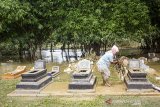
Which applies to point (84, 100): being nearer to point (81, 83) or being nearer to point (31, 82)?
point (81, 83)

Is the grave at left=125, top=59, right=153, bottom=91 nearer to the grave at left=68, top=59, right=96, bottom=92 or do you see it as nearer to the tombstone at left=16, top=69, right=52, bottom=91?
the grave at left=68, top=59, right=96, bottom=92

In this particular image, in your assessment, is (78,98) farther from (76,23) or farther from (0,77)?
(76,23)

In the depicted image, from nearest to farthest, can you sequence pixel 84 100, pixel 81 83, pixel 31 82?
pixel 84 100
pixel 81 83
pixel 31 82

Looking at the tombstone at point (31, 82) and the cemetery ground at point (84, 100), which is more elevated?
the tombstone at point (31, 82)

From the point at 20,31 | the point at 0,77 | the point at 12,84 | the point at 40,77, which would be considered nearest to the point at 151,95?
the point at 40,77

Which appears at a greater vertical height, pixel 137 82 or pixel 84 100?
pixel 137 82

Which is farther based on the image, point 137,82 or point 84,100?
point 137,82

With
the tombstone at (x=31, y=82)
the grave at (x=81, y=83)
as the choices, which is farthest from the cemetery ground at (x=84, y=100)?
the tombstone at (x=31, y=82)

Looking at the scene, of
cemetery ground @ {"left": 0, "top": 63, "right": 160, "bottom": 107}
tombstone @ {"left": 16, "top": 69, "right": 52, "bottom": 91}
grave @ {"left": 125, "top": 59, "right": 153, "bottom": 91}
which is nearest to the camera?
cemetery ground @ {"left": 0, "top": 63, "right": 160, "bottom": 107}

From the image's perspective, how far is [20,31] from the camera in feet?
80.8

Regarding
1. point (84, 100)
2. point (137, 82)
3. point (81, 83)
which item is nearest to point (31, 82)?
point (81, 83)

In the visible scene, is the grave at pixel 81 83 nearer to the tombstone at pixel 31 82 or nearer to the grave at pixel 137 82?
the tombstone at pixel 31 82

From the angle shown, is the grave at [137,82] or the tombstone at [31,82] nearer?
the grave at [137,82]

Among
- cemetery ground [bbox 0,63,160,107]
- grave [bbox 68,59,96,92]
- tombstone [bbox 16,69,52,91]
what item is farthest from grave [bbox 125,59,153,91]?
tombstone [bbox 16,69,52,91]
